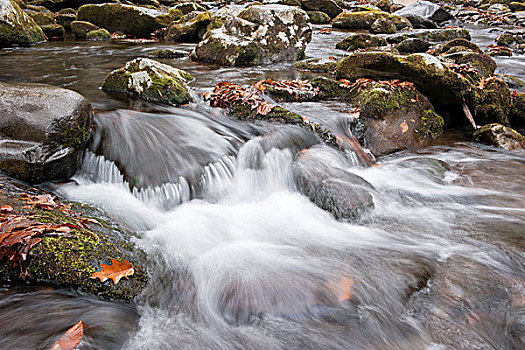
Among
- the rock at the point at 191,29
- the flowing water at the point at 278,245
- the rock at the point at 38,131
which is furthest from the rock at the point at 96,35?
the rock at the point at 38,131

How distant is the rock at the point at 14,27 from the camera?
13406 millimetres

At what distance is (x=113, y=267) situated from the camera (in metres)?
2.90

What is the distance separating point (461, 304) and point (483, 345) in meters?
0.42

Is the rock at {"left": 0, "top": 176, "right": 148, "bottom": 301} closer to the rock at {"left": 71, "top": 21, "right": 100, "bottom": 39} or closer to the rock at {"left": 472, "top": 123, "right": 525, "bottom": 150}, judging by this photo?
the rock at {"left": 472, "top": 123, "right": 525, "bottom": 150}

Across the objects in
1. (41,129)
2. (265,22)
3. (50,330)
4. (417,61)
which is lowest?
(50,330)

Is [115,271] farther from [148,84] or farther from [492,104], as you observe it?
[492,104]

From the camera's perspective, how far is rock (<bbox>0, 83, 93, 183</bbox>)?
3951 mm

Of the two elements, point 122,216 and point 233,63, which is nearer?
point 122,216

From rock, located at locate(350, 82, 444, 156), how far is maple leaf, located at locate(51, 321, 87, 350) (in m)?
5.68

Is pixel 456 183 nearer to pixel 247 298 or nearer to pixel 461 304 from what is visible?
pixel 461 304

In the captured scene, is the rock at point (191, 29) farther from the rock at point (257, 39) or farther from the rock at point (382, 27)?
the rock at point (382, 27)

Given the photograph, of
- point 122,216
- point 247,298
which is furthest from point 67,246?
point 247,298

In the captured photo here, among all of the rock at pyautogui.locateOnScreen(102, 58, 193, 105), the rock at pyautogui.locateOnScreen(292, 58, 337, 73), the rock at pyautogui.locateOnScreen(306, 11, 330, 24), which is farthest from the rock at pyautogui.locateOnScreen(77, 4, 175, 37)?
the rock at pyautogui.locateOnScreen(102, 58, 193, 105)

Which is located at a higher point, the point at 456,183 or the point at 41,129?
the point at 41,129
